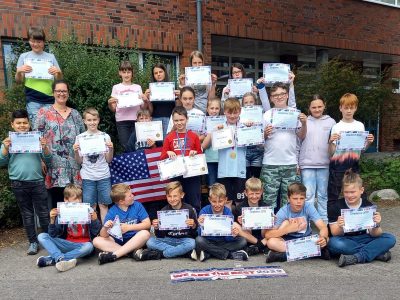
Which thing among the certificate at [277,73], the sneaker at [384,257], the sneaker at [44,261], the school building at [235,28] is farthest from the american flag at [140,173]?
the school building at [235,28]

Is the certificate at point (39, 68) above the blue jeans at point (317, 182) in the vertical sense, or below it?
above

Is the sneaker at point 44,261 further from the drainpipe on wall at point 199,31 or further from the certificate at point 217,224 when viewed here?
the drainpipe on wall at point 199,31

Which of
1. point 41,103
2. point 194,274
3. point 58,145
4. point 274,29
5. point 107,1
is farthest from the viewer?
point 274,29

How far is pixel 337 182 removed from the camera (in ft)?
16.8

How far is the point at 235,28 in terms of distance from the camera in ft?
34.3

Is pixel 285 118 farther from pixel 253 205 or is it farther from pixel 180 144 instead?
pixel 180 144

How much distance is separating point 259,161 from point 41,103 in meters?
2.93

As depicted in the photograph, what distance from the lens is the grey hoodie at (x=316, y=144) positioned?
5090 mm

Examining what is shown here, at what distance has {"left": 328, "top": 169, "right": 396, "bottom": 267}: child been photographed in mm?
4301

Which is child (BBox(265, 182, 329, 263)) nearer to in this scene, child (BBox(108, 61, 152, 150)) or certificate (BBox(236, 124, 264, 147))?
certificate (BBox(236, 124, 264, 147))

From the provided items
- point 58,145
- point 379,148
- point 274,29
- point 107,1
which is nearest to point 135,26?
point 107,1

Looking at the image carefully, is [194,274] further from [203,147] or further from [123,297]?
[203,147]

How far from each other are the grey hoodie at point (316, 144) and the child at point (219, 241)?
1292mm

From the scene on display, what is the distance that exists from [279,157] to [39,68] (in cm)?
319
